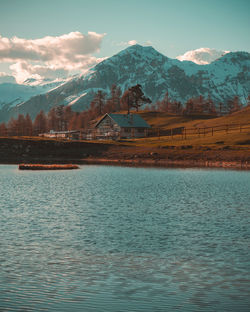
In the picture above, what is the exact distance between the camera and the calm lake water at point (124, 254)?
11523mm

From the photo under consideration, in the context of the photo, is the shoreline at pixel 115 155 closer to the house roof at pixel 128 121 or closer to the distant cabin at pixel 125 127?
the distant cabin at pixel 125 127

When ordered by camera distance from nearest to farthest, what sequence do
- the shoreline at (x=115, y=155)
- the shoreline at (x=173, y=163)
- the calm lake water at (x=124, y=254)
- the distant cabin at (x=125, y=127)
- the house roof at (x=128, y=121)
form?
the calm lake water at (x=124, y=254), the shoreline at (x=173, y=163), the shoreline at (x=115, y=155), the distant cabin at (x=125, y=127), the house roof at (x=128, y=121)

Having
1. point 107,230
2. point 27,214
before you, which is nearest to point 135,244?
point 107,230

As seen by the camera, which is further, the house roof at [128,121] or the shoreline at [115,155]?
the house roof at [128,121]

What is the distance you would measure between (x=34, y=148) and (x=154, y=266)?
278 feet

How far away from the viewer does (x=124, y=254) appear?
16.1m

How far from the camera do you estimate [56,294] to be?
11844 millimetres

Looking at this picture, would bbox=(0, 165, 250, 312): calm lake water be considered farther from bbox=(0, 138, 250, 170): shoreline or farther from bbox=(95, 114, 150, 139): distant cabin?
bbox=(95, 114, 150, 139): distant cabin

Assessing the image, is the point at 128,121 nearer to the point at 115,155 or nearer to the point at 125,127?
the point at 125,127

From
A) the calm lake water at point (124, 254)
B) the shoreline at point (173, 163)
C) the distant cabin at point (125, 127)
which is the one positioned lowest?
the calm lake water at point (124, 254)

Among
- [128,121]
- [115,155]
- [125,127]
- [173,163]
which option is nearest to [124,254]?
[173,163]

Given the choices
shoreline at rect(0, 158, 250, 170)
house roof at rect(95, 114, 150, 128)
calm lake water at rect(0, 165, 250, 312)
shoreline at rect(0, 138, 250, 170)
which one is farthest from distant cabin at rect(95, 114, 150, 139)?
calm lake water at rect(0, 165, 250, 312)

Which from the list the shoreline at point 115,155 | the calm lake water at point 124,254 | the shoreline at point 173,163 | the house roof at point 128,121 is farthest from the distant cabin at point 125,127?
the calm lake water at point 124,254

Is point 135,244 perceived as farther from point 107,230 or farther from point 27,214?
point 27,214
